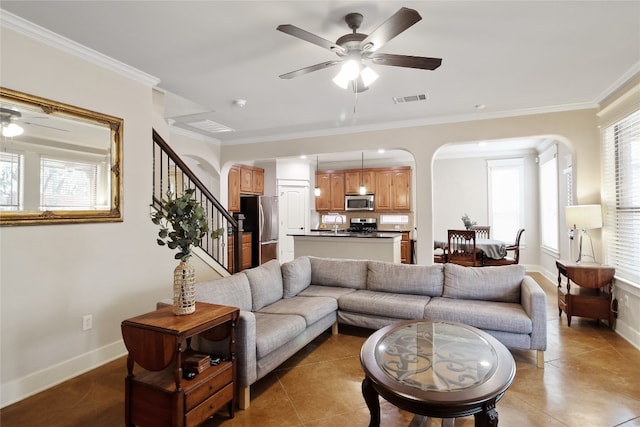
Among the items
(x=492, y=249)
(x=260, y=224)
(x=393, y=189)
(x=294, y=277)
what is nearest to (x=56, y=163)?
(x=294, y=277)

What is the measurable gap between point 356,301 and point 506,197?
5.59 meters

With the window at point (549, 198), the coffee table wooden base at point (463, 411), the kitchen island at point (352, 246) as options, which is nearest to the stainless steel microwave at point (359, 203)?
the kitchen island at point (352, 246)

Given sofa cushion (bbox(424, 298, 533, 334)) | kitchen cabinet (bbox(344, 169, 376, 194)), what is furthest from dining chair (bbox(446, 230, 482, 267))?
kitchen cabinet (bbox(344, 169, 376, 194))

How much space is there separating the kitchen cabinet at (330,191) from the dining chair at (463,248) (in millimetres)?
3429

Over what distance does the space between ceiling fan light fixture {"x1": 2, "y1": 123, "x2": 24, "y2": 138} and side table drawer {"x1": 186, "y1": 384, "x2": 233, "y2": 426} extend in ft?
7.56

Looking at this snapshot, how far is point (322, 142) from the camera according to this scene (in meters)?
5.48

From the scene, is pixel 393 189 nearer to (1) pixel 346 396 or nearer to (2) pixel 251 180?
(2) pixel 251 180

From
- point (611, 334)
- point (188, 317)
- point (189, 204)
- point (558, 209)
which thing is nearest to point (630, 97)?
point (611, 334)

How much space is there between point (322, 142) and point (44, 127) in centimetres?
369

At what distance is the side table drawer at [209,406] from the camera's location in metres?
1.86

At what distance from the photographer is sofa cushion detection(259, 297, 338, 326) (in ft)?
9.94

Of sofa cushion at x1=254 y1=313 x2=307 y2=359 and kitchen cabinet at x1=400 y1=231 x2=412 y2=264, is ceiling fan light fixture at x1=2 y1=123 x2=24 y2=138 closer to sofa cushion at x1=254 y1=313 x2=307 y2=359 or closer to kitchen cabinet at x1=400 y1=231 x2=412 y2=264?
sofa cushion at x1=254 y1=313 x2=307 y2=359

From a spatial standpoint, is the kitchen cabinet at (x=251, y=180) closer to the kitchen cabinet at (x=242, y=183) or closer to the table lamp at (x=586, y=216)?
the kitchen cabinet at (x=242, y=183)

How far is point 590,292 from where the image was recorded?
377 cm
